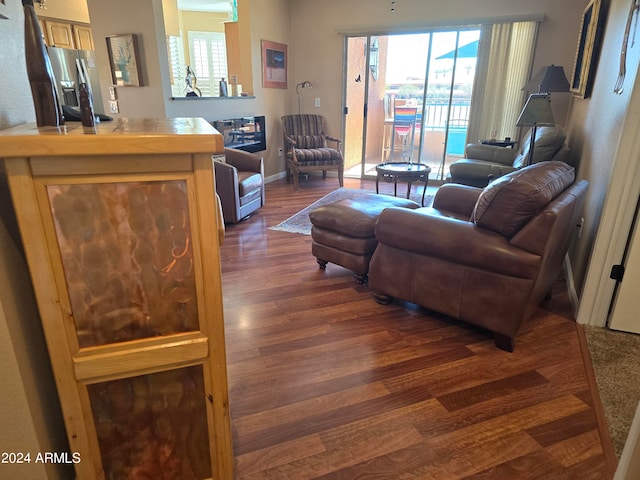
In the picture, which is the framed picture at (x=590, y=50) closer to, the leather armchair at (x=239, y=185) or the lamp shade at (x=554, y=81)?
the lamp shade at (x=554, y=81)

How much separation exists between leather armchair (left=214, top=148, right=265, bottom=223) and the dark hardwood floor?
53.4 inches

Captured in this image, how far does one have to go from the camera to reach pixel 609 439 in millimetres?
1565

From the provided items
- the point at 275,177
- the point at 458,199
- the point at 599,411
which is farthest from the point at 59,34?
the point at 599,411

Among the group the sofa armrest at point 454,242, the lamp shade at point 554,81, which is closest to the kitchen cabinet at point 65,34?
the sofa armrest at point 454,242

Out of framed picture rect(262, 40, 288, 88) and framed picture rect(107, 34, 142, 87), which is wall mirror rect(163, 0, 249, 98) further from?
framed picture rect(107, 34, 142, 87)

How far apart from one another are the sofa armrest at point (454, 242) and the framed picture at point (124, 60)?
3.63m

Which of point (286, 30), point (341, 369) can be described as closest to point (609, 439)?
point (341, 369)

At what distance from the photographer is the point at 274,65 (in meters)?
5.92

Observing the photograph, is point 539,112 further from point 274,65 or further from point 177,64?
point 177,64

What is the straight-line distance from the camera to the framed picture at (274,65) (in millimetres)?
5669

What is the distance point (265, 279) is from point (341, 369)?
1.13m

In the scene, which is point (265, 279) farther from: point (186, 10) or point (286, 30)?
point (186, 10)

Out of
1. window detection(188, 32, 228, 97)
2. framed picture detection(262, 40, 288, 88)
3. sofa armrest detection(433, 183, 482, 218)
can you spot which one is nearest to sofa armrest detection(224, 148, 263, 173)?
framed picture detection(262, 40, 288, 88)

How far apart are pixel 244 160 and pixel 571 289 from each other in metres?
3.36
